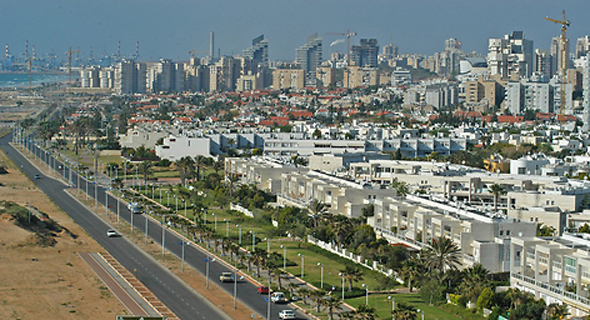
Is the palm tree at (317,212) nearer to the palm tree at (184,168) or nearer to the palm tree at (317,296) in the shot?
the palm tree at (317,296)

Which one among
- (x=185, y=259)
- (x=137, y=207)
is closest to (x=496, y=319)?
(x=185, y=259)

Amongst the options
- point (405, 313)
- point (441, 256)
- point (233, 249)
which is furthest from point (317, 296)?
point (233, 249)

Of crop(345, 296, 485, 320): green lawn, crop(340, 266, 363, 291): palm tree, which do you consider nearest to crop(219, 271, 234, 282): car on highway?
crop(340, 266, 363, 291): palm tree

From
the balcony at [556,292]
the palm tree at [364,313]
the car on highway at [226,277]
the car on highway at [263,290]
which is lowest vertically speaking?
the car on highway at [263,290]

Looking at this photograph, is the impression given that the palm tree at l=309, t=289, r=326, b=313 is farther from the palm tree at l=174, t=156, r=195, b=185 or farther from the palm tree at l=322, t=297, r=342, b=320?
the palm tree at l=174, t=156, r=195, b=185

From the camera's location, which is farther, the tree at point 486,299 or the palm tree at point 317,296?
the palm tree at point 317,296

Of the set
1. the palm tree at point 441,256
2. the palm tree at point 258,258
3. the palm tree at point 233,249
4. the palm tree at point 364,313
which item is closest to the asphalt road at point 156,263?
the palm tree at point 233,249

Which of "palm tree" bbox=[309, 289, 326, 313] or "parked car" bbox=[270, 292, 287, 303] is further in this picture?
"parked car" bbox=[270, 292, 287, 303]
